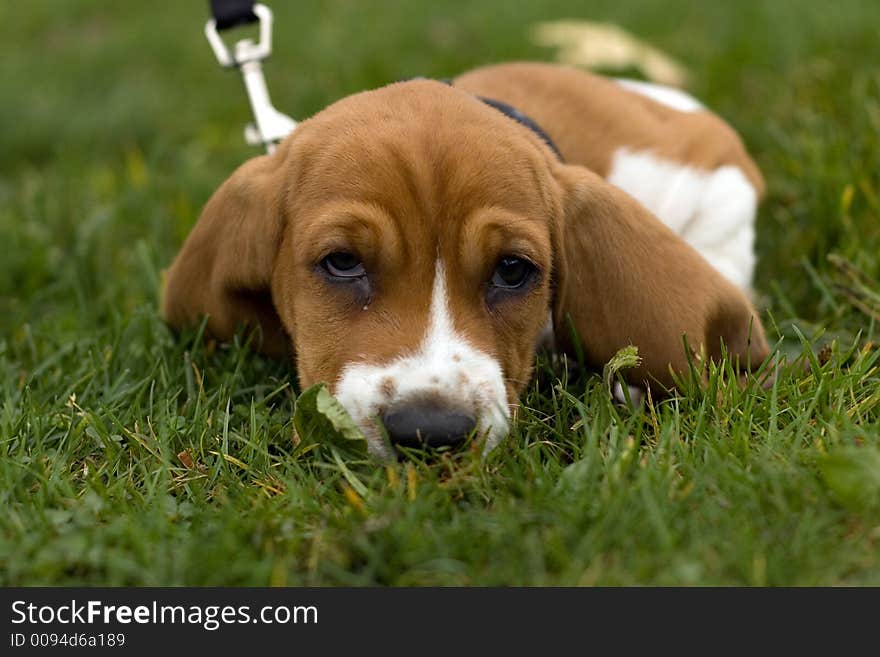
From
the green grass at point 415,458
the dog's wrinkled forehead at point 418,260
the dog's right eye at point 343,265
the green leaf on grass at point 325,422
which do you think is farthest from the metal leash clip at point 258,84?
the green leaf on grass at point 325,422

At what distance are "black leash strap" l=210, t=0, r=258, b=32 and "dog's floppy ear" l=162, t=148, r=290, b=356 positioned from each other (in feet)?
4.55

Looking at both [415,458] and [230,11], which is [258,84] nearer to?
[230,11]

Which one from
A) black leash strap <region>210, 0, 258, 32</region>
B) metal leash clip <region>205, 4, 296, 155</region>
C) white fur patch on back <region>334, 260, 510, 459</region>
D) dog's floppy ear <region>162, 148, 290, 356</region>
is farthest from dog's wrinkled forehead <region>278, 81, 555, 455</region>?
black leash strap <region>210, 0, 258, 32</region>

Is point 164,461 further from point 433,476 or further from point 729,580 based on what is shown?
point 729,580

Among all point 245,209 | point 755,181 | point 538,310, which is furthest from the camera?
point 755,181

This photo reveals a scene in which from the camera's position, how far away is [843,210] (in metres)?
5.82

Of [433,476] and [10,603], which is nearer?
[10,603]

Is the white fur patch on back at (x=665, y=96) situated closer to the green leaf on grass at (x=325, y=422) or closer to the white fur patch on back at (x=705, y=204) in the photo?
the white fur patch on back at (x=705, y=204)

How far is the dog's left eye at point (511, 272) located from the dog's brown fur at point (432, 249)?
49 mm

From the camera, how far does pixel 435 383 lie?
3.74 metres

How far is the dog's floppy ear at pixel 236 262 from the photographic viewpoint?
4.55 meters

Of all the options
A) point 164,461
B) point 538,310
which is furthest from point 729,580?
point 164,461

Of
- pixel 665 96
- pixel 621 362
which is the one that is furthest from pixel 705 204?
pixel 621 362

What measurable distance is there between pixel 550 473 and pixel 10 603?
168 centimetres
